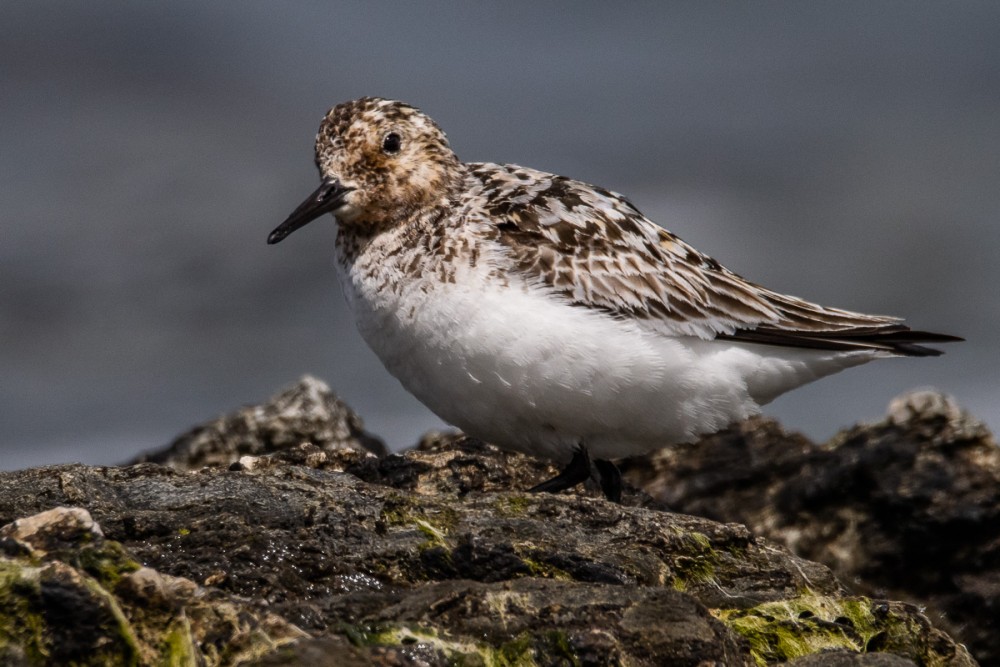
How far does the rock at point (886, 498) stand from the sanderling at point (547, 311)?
1.00 meters

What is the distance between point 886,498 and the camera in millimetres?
7641

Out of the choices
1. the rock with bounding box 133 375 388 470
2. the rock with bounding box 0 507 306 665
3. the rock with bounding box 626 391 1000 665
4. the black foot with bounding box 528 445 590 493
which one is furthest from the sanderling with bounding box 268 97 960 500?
the rock with bounding box 0 507 306 665

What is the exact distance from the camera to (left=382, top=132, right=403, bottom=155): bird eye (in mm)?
7012

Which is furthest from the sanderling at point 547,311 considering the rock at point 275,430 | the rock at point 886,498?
the rock at point 275,430

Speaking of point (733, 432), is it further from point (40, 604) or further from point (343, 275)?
point (40, 604)

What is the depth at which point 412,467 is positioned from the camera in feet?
20.2

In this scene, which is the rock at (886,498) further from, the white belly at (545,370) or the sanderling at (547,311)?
the white belly at (545,370)

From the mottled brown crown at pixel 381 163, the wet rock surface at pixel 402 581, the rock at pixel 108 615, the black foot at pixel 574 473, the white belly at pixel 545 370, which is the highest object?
the mottled brown crown at pixel 381 163

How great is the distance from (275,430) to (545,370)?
2.81m

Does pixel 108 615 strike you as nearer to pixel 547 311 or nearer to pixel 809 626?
pixel 809 626

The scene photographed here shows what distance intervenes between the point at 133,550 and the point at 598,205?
11.7 ft

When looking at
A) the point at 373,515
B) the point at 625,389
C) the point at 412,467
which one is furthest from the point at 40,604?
the point at 625,389

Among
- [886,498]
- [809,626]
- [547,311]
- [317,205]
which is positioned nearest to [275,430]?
[317,205]

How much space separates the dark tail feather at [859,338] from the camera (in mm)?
6855
